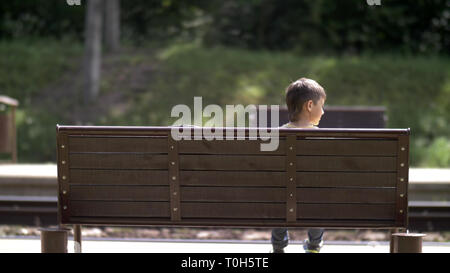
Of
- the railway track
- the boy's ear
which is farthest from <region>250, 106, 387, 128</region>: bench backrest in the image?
the boy's ear

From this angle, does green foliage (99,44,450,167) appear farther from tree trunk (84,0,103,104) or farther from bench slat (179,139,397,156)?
bench slat (179,139,397,156)

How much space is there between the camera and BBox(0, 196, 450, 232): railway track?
7453mm

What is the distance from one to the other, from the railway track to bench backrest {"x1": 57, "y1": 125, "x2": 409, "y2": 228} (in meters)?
3.57

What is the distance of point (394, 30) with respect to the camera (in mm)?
19766

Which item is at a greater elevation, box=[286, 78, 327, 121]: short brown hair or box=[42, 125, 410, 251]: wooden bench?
box=[286, 78, 327, 121]: short brown hair

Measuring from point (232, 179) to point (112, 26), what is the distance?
589 inches

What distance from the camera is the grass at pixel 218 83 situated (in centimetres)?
1409

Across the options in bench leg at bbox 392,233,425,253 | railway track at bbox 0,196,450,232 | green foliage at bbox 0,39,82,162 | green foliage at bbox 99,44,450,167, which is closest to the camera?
bench leg at bbox 392,233,425,253

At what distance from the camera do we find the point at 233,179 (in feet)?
13.5

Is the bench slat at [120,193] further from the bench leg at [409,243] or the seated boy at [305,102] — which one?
the bench leg at [409,243]

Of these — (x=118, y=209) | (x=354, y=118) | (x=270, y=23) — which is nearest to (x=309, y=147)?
(x=118, y=209)

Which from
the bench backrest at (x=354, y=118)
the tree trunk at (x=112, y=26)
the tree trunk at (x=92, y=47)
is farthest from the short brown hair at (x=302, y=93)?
the tree trunk at (x=112, y=26)

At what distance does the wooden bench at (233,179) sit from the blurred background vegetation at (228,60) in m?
7.69

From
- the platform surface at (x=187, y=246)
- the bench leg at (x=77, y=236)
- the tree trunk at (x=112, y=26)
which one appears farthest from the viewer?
the tree trunk at (x=112, y=26)
